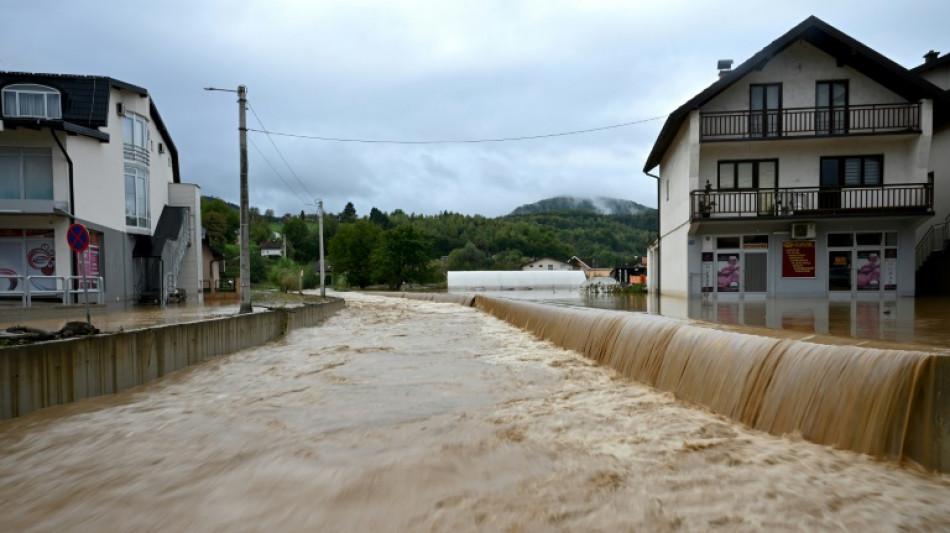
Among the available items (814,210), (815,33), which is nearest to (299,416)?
(814,210)

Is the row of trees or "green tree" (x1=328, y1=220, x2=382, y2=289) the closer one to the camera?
the row of trees

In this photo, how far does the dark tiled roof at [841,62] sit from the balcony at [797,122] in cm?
93

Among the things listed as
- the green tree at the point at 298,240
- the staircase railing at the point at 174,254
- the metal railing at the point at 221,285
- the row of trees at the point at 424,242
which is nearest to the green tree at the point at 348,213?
the row of trees at the point at 424,242

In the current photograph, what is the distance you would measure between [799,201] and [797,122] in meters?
3.17

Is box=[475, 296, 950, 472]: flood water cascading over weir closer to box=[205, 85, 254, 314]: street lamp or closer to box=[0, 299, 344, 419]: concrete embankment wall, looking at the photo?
box=[0, 299, 344, 419]: concrete embankment wall

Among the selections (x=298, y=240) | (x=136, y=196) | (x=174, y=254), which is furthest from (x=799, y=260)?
(x=298, y=240)

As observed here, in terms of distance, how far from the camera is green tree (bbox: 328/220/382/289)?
104 metres

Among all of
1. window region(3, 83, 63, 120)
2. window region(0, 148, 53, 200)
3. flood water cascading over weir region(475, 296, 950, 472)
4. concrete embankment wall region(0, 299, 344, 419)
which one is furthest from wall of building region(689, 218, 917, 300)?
window region(3, 83, 63, 120)

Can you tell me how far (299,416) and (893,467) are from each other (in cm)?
611

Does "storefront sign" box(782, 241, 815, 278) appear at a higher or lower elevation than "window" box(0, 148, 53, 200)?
lower

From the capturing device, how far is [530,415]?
707 cm

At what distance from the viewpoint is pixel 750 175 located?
23625 millimetres

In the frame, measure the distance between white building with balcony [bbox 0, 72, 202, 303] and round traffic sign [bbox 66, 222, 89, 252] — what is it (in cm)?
853

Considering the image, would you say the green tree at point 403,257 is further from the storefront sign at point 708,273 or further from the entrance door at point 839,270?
the entrance door at point 839,270
